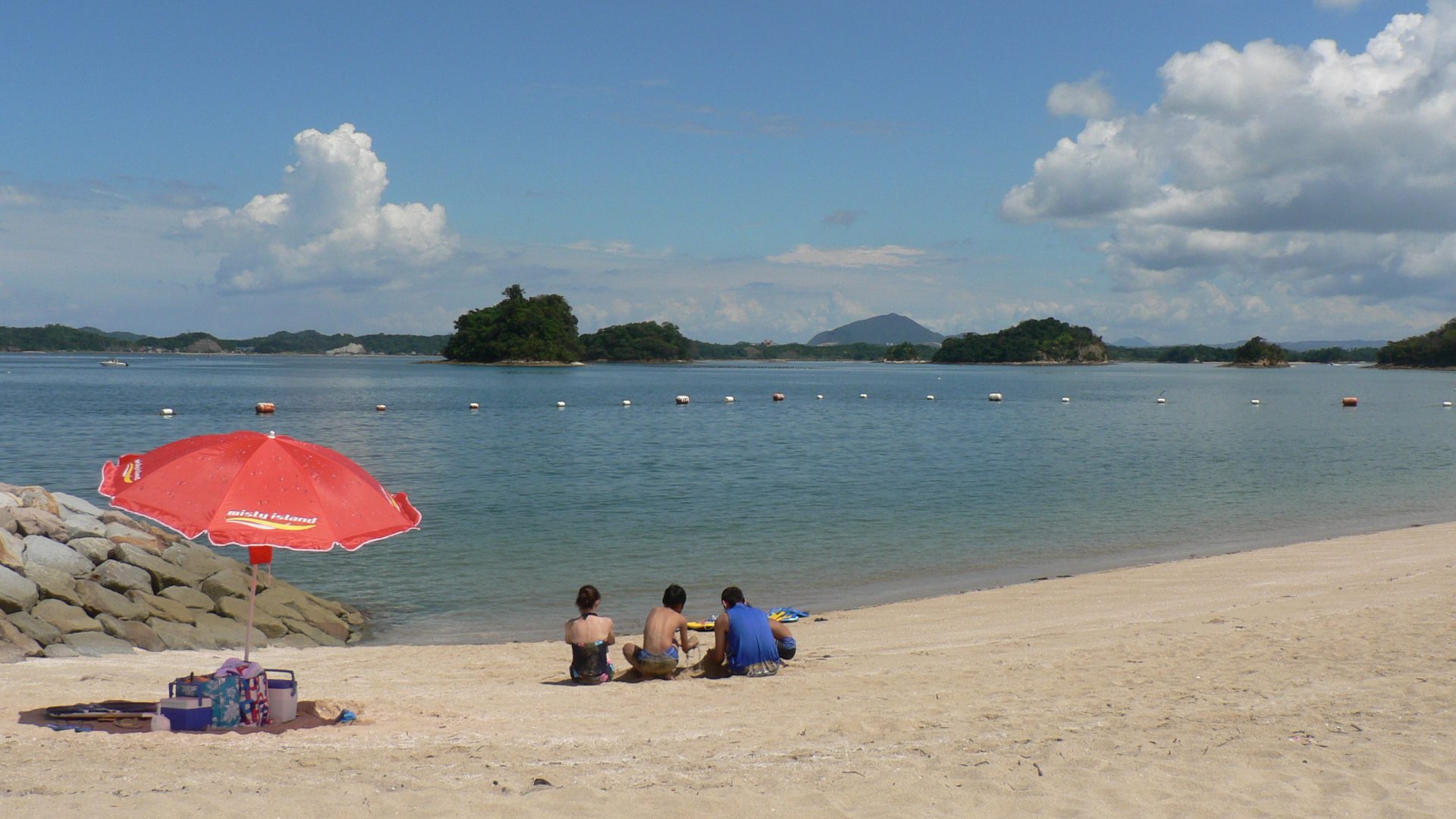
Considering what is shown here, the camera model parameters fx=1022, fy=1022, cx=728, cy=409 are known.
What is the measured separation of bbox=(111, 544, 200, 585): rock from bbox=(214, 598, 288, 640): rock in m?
0.81

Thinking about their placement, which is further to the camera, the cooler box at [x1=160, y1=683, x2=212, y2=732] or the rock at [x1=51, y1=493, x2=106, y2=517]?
the rock at [x1=51, y1=493, x2=106, y2=517]

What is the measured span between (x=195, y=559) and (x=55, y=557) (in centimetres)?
258

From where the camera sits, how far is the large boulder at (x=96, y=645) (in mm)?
12008

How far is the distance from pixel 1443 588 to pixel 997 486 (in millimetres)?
19119

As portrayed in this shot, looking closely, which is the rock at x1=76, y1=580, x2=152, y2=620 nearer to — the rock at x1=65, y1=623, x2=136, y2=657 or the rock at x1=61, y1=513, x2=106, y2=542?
the rock at x1=65, y1=623, x2=136, y2=657

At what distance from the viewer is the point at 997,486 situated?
1297 inches

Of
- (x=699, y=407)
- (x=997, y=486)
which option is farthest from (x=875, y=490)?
(x=699, y=407)

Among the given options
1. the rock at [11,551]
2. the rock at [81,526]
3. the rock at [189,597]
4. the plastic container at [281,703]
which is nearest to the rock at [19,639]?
the rock at [11,551]

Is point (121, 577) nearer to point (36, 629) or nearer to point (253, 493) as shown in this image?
point (36, 629)

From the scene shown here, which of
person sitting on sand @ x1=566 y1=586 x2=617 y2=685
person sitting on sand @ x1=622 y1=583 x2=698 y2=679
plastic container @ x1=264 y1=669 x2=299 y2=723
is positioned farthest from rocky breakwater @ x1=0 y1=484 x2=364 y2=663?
person sitting on sand @ x1=622 y1=583 x2=698 y2=679

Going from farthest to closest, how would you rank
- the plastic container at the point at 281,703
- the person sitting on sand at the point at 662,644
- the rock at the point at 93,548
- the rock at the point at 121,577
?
the rock at the point at 93,548 < the rock at the point at 121,577 < the person sitting on sand at the point at 662,644 < the plastic container at the point at 281,703

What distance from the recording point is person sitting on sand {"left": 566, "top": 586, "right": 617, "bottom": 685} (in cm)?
1077

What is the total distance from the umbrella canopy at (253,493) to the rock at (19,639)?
5034 millimetres

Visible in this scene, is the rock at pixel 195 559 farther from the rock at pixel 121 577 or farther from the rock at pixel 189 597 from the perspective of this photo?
the rock at pixel 121 577
